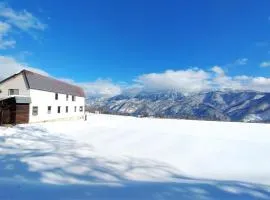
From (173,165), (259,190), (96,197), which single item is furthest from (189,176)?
(96,197)

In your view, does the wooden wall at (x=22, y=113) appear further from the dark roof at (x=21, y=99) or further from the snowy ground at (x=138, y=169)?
the snowy ground at (x=138, y=169)

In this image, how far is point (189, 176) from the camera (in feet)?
Answer: 41.1

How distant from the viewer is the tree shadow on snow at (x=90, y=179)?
6.44m

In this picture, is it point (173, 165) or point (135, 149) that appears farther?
point (135, 149)

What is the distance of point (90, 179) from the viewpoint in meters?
10.5

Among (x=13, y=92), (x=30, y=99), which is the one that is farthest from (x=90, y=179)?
(x=13, y=92)

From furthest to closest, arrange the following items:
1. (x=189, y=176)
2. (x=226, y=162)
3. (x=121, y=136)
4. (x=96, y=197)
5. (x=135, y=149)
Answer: (x=121, y=136)
(x=135, y=149)
(x=226, y=162)
(x=189, y=176)
(x=96, y=197)

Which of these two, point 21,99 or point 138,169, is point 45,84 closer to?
point 21,99

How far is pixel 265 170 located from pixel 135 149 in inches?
352

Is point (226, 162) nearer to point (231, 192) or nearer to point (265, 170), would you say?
point (265, 170)

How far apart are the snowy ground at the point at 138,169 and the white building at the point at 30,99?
41.6ft

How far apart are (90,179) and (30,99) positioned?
26.8 m

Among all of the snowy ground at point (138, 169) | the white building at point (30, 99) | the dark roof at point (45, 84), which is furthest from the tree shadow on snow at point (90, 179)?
the dark roof at point (45, 84)

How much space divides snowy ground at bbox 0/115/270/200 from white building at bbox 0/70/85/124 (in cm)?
1269
